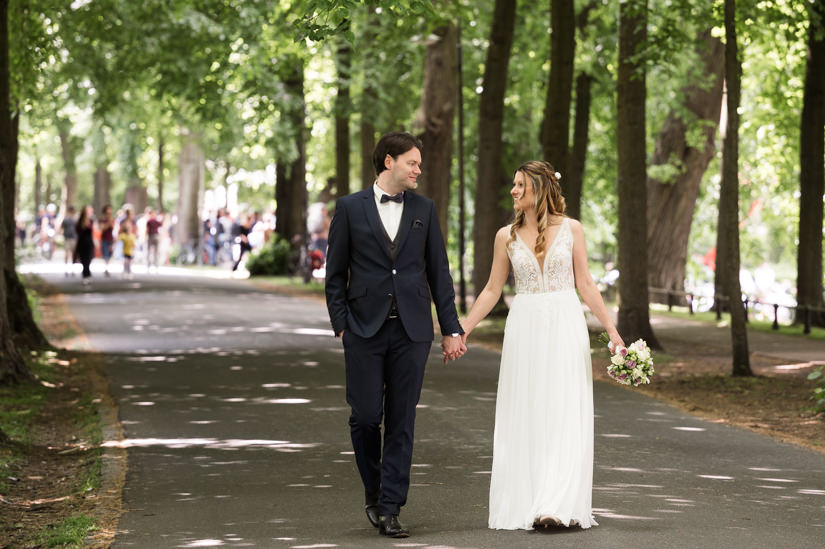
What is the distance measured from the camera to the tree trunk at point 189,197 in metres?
56.7

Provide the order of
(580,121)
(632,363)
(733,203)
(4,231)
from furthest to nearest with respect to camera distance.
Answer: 1. (580,121)
2. (733,203)
3. (4,231)
4. (632,363)

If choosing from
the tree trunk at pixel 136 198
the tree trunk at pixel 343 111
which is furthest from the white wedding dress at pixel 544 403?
the tree trunk at pixel 136 198

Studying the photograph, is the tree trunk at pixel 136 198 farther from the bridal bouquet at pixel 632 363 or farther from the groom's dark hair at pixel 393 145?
the groom's dark hair at pixel 393 145

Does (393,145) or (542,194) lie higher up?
(393,145)

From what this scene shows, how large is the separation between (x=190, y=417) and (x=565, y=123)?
35.0ft

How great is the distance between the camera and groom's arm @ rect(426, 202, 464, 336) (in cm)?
755

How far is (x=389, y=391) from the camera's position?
298 inches

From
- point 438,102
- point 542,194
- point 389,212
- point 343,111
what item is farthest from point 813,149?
point 389,212

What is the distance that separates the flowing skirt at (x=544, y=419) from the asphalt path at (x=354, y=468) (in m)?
0.18

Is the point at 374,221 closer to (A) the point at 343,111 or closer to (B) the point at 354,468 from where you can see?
(B) the point at 354,468

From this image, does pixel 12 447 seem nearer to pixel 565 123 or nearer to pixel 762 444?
pixel 762 444

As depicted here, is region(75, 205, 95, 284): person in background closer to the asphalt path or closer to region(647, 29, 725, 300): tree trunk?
region(647, 29, 725, 300): tree trunk

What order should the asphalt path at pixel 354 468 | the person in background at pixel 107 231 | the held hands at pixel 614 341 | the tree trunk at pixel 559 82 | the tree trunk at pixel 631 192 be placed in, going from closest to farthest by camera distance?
the asphalt path at pixel 354 468 < the held hands at pixel 614 341 < the tree trunk at pixel 631 192 < the tree trunk at pixel 559 82 < the person in background at pixel 107 231

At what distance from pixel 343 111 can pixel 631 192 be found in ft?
45.8
